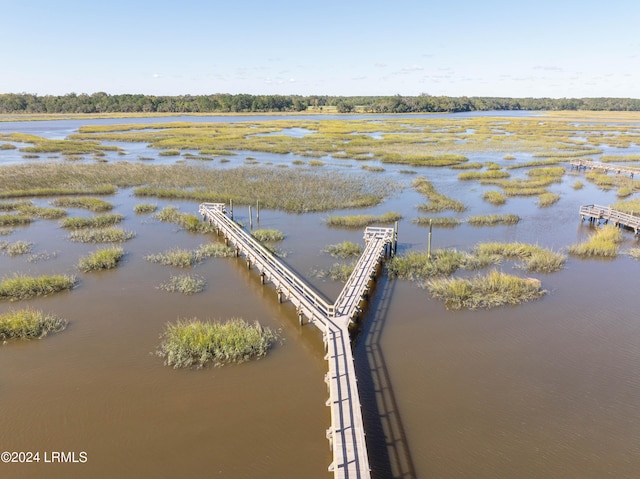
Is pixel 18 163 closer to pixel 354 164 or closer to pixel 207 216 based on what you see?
pixel 207 216

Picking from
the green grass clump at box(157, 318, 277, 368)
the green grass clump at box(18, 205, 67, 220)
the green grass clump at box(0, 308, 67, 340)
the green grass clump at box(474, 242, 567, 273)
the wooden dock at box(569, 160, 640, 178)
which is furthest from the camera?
the wooden dock at box(569, 160, 640, 178)

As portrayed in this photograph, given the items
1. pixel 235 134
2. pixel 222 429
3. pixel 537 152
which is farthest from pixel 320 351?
pixel 235 134

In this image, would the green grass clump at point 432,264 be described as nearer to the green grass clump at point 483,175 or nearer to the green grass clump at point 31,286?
the green grass clump at point 31,286

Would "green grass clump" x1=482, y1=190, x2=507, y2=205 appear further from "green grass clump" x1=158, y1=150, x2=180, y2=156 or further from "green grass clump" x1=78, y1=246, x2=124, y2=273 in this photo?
"green grass clump" x1=158, y1=150, x2=180, y2=156

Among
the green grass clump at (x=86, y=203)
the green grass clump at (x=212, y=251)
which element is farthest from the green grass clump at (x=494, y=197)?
the green grass clump at (x=86, y=203)

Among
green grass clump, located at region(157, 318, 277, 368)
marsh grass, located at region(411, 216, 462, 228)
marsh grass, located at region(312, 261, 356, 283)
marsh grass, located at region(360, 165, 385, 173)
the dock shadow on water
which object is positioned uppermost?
marsh grass, located at region(360, 165, 385, 173)

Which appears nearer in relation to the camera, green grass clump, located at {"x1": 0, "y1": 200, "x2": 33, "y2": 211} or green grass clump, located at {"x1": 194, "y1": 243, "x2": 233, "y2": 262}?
green grass clump, located at {"x1": 194, "y1": 243, "x2": 233, "y2": 262}

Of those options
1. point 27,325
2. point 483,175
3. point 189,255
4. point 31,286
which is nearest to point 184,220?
point 189,255

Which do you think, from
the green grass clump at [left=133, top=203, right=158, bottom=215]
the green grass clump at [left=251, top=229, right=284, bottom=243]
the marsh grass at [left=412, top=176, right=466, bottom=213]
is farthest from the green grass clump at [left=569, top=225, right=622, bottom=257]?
the green grass clump at [left=133, top=203, right=158, bottom=215]
